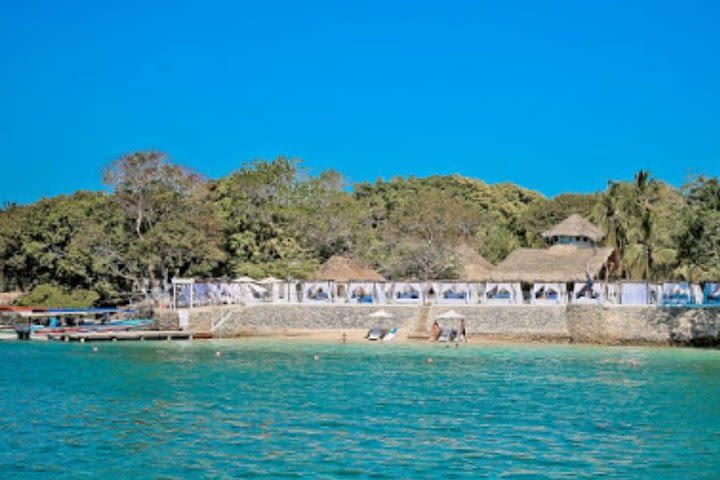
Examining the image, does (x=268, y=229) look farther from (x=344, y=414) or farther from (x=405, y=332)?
(x=344, y=414)

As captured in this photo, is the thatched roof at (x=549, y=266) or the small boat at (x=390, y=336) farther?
the thatched roof at (x=549, y=266)

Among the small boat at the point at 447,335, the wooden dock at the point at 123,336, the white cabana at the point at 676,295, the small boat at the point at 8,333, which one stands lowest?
the small boat at the point at 447,335

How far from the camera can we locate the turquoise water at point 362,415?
1972 centimetres

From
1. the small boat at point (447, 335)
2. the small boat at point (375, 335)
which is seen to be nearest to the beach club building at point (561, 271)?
the small boat at point (447, 335)

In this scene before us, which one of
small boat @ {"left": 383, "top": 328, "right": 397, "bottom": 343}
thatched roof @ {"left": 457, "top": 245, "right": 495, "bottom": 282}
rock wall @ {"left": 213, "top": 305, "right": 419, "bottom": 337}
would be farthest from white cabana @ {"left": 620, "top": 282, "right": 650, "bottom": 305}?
thatched roof @ {"left": 457, "top": 245, "right": 495, "bottom": 282}

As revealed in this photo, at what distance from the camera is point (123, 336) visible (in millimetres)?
46469

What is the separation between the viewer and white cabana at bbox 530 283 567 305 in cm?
4500

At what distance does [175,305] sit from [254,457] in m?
30.5

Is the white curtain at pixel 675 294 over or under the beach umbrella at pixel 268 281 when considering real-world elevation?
under

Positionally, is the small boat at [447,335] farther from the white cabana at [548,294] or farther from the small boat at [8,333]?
the small boat at [8,333]

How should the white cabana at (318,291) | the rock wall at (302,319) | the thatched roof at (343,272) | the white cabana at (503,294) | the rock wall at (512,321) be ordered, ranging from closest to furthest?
the rock wall at (512,321), the white cabana at (503,294), the rock wall at (302,319), the white cabana at (318,291), the thatched roof at (343,272)

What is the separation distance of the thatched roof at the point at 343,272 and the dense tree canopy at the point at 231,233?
1.70m

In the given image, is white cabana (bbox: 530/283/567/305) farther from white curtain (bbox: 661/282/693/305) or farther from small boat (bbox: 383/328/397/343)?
small boat (bbox: 383/328/397/343)

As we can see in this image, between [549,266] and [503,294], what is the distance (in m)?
4.35
